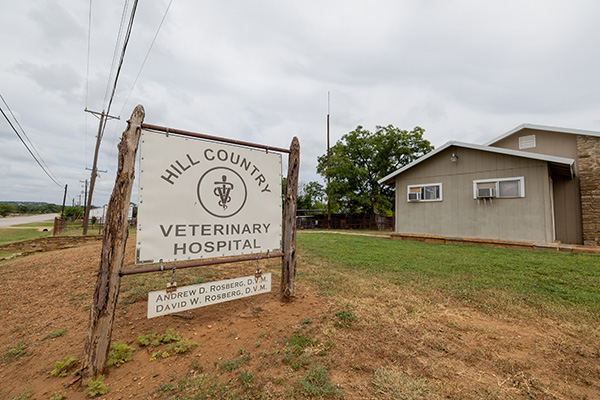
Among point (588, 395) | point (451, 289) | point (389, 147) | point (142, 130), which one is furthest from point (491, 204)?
point (389, 147)

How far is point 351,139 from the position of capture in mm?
25688

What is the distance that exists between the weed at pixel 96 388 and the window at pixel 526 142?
631 inches

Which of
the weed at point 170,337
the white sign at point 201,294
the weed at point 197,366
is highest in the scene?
the white sign at point 201,294

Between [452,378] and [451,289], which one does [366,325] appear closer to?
[452,378]

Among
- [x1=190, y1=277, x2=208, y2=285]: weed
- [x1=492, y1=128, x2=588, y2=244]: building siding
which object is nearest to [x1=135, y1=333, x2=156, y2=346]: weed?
[x1=190, y1=277, x2=208, y2=285]: weed

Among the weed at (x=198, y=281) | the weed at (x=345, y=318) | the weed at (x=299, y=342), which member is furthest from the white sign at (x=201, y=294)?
the weed at (x=198, y=281)

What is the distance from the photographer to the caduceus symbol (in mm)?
3178

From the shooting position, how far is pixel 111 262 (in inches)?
92.9

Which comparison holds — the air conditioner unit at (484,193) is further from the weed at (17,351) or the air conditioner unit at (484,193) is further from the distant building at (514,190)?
the weed at (17,351)

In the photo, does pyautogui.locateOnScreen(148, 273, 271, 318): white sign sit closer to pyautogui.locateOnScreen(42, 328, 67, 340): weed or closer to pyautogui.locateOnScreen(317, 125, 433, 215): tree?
pyautogui.locateOnScreen(42, 328, 67, 340): weed

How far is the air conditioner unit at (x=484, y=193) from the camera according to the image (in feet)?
32.6

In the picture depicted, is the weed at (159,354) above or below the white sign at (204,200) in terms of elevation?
below

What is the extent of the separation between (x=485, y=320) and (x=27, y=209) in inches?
4780

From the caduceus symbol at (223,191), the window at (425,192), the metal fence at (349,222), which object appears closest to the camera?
the caduceus symbol at (223,191)
